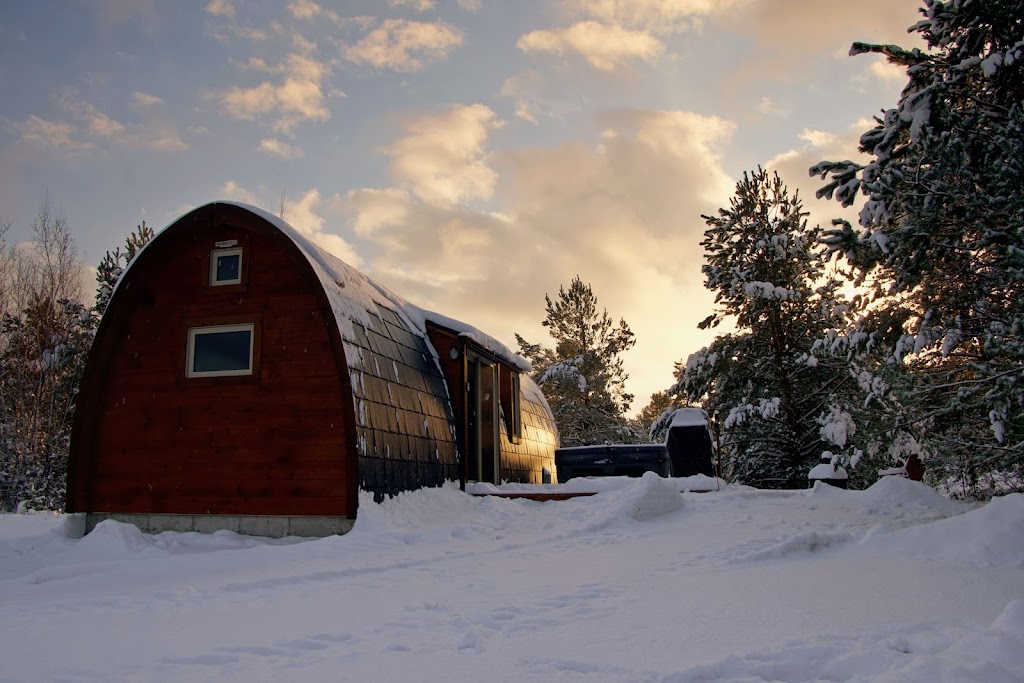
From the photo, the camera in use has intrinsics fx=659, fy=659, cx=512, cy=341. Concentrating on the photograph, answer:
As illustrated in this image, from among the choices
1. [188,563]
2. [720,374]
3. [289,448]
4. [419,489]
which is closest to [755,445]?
[720,374]

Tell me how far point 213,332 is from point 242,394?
122cm

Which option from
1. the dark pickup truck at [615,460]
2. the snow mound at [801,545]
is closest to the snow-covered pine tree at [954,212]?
the snow mound at [801,545]

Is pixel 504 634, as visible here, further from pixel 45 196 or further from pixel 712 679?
pixel 45 196

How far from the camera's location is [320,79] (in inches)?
430

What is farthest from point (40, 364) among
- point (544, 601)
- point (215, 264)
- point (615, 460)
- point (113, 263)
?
point (544, 601)

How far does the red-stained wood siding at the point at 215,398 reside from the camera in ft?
29.2

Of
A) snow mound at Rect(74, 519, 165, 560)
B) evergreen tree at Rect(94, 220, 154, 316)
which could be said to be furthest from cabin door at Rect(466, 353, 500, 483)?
evergreen tree at Rect(94, 220, 154, 316)

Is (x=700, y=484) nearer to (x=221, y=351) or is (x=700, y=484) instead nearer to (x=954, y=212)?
(x=954, y=212)

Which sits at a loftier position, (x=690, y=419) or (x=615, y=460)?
(x=690, y=419)

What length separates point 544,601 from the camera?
15.2ft

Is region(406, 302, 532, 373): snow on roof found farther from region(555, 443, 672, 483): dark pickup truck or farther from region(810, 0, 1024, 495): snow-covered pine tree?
region(810, 0, 1024, 495): snow-covered pine tree

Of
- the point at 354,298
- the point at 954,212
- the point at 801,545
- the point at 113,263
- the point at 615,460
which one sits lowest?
the point at 801,545

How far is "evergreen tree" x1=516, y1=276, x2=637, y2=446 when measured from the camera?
98.2 feet

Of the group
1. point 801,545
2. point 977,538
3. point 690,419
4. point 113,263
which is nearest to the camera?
point 977,538
